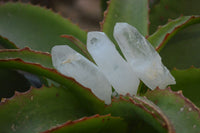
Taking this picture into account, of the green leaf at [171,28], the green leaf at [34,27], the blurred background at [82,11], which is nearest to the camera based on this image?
the green leaf at [171,28]

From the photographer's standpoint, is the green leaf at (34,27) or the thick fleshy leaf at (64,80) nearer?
the thick fleshy leaf at (64,80)

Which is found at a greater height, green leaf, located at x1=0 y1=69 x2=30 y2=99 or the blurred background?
green leaf, located at x1=0 y1=69 x2=30 y2=99

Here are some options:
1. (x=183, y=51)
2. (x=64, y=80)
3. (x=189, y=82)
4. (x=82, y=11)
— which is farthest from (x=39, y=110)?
(x=82, y=11)

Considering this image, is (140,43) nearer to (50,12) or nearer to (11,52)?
(11,52)

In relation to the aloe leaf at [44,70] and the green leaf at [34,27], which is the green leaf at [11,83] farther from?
the aloe leaf at [44,70]

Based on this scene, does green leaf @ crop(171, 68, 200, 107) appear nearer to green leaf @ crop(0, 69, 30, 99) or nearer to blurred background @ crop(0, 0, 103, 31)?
green leaf @ crop(0, 69, 30, 99)

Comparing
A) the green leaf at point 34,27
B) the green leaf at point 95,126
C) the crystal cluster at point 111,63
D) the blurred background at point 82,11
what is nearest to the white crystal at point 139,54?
the crystal cluster at point 111,63

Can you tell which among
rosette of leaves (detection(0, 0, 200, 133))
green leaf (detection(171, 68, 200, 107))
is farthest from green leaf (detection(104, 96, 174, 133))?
green leaf (detection(171, 68, 200, 107))
